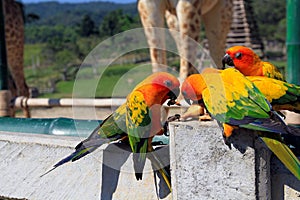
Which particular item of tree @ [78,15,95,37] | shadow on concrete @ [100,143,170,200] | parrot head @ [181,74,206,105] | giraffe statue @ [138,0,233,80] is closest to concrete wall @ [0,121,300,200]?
shadow on concrete @ [100,143,170,200]

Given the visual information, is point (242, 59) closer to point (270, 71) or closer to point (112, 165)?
point (270, 71)

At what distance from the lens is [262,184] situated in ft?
5.18

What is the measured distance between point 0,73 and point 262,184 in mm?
2977

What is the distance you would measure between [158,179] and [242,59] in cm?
53

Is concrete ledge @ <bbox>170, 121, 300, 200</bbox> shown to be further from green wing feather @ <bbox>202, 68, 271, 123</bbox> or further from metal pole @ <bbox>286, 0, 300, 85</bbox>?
metal pole @ <bbox>286, 0, 300, 85</bbox>

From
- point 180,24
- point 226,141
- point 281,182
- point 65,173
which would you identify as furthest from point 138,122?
point 180,24

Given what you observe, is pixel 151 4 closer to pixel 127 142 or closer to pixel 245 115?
pixel 127 142

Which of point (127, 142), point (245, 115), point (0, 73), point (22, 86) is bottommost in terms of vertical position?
point (22, 86)

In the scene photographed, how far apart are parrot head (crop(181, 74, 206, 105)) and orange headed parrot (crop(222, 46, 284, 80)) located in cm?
17

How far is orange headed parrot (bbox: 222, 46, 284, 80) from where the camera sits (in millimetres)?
1647

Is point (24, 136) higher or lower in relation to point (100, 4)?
higher

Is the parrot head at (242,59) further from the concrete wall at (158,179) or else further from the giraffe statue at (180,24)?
the giraffe statue at (180,24)

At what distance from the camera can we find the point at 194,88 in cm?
154

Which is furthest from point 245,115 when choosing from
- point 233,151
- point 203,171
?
point 203,171
